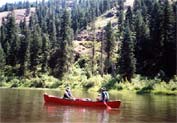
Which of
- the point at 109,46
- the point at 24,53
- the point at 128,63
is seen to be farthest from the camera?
the point at 24,53

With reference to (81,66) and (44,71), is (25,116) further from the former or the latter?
(81,66)

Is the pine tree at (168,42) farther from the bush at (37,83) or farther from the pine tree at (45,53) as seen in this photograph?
the pine tree at (45,53)

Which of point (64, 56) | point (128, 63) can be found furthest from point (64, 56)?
point (128, 63)

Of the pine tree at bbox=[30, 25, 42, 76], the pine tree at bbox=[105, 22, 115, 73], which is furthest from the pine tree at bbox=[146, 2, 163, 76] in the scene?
the pine tree at bbox=[30, 25, 42, 76]

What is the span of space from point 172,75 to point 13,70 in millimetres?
45463

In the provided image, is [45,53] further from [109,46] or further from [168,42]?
[168,42]

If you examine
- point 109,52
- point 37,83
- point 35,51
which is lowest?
point 37,83

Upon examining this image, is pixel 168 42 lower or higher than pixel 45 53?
higher

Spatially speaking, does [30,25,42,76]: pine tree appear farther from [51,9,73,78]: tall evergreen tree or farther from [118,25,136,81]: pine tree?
[118,25,136,81]: pine tree

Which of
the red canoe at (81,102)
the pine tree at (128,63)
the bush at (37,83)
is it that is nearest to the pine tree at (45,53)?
the bush at (37,83)

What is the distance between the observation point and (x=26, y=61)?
349 ft

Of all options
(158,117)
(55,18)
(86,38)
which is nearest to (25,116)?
(158,117)

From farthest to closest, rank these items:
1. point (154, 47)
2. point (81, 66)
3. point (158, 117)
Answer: point (81, 66) < point (154, 47) < point (158, 117)

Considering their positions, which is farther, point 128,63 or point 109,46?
point 109,46
